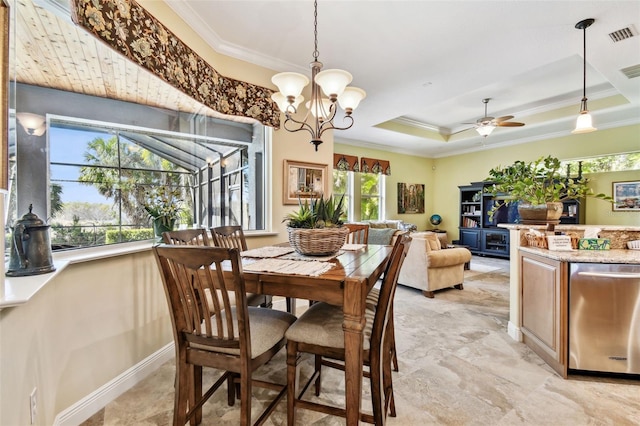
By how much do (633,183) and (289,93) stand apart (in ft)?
21.0

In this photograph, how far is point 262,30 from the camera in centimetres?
268

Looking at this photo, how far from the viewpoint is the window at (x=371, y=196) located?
271 inches

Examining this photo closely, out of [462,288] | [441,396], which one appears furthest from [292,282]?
[462,288]

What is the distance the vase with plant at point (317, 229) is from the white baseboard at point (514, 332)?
1964 millimetres

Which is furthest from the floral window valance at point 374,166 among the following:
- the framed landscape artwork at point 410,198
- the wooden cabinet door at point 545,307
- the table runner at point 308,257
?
the table runner at point 308,257

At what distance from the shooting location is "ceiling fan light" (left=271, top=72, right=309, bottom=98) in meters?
1.95

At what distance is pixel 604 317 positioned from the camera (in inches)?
77.4

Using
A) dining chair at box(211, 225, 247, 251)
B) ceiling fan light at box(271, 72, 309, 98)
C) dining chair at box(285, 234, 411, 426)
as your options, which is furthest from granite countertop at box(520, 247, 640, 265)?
dining chair at box(211, 225, 247, 251)

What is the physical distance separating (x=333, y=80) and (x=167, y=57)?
1.29 metres

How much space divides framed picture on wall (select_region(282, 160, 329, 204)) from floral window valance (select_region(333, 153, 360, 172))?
248cm

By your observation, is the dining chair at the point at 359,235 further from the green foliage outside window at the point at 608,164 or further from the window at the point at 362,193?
the green foliage outside window at the point at 608,164

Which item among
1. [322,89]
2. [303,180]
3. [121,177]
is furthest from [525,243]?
[121,177]

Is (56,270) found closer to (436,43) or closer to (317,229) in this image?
(317,229)

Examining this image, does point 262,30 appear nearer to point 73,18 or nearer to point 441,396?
point 73,18
